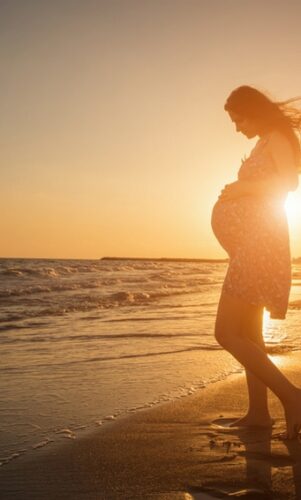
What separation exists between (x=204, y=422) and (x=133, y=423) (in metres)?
0.42

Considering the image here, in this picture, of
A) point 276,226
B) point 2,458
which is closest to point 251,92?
point 276,226

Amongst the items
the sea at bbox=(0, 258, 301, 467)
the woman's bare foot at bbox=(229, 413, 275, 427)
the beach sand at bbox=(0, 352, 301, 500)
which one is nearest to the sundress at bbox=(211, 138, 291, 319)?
the woman's bare foot at bbox=(229, 413, 275, 427)

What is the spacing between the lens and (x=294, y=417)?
3.18 m

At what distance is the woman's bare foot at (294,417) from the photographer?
318cm

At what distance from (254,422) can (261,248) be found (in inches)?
39.7

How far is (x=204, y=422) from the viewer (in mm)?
3625

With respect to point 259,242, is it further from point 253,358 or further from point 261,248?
point 253,358

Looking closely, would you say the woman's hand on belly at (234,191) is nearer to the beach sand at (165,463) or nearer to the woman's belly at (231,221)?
the woman's belly at (231,221)

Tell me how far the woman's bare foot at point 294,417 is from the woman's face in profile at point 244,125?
1508 mm

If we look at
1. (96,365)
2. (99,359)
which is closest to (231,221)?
(96,365)

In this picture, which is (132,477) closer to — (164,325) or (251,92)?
(251,92)

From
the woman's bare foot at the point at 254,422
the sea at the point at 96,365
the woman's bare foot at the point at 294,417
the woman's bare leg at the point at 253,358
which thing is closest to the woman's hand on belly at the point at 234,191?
the woman's bare leg at the point at 253,358

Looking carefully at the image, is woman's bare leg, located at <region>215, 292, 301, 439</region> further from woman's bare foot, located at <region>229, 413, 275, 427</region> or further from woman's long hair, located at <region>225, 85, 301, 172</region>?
woman's long hair, located at <region>225, 85, 301, 172</region>

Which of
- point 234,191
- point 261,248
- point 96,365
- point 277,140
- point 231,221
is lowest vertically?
point 96,365
